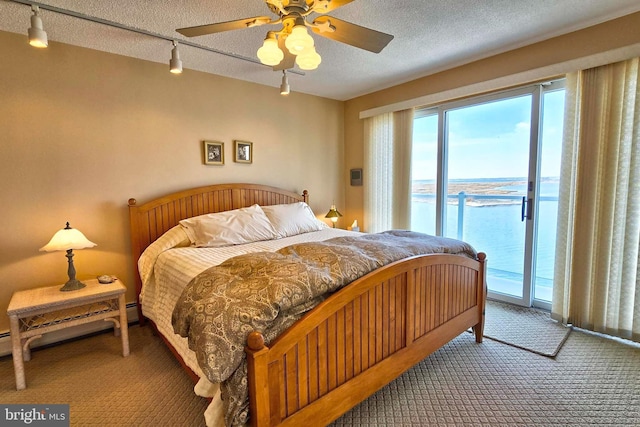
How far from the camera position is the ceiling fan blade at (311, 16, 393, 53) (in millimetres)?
1539

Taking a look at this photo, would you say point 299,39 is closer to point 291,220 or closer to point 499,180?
point 291,220

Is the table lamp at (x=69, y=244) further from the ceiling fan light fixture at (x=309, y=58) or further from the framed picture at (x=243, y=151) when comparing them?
the ceiling fan light fixture at (x=309, y=58)

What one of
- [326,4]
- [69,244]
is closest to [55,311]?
[69,244]

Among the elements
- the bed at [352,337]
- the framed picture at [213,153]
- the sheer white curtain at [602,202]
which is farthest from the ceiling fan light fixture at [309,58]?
the sheer white curtain at [602,202]

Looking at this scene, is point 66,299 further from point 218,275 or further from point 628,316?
point 628,316

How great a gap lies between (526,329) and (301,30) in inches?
113

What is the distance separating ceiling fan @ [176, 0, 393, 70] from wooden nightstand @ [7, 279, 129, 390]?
191 cm

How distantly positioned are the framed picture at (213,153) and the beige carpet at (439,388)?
185cm

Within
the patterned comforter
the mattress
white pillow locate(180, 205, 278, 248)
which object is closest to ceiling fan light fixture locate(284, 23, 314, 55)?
the patterned comforter

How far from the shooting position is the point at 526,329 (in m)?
2.59

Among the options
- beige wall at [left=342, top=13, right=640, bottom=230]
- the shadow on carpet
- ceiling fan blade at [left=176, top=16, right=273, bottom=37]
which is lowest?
the shadow on carpet

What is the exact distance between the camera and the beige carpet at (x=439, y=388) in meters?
1.67

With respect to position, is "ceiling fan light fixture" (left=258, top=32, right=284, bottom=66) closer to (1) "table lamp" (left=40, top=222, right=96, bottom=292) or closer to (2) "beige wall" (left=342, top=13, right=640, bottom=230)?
(1) "table lamp" (left=40, top=222, right=96, bottom=292)

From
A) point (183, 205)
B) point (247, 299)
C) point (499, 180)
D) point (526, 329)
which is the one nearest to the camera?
point (247, 299)
